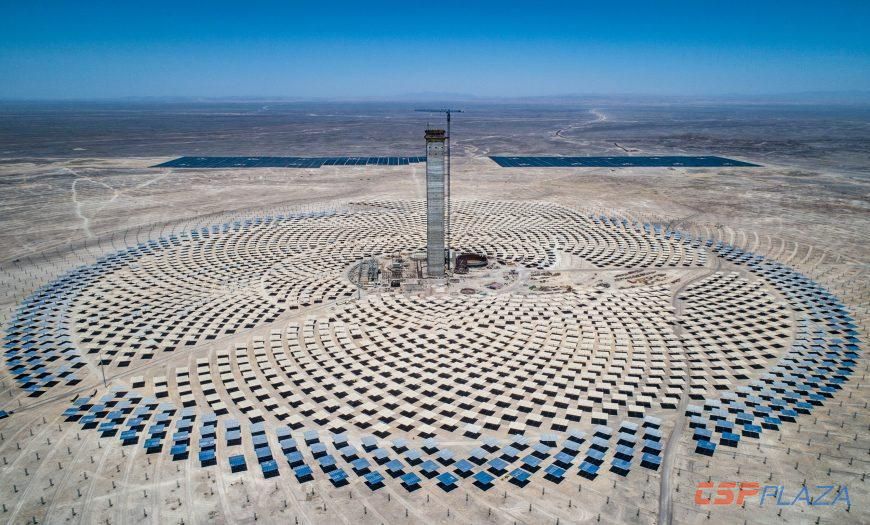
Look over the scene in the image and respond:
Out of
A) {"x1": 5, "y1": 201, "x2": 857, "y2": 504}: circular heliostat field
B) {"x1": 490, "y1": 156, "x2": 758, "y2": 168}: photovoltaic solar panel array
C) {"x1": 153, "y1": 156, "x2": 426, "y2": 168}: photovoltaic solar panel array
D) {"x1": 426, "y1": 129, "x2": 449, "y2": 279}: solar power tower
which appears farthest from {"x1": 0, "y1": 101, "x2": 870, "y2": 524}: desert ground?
{"x1": 490, "y1": 156, "x2": 758, "y2": 168}: photovoltaic solar panel array

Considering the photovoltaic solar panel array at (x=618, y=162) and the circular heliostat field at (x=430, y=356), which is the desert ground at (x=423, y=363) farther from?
the photovoltaic solar panel array at (x=618, y=162)

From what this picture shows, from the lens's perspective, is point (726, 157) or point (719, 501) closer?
point (719, 501)

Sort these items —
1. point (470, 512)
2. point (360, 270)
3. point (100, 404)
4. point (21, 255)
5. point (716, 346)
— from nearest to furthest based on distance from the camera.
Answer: point (470, 512), point (100, 404), point (716, 346), point (360, 270), point (21, 255)

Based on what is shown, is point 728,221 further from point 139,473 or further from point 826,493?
point 139,473

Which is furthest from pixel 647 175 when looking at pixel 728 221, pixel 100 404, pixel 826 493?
pixel 100 404

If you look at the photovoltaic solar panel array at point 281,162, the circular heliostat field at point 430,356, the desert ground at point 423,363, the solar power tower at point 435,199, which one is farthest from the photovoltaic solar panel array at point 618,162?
the solar power tower at point 435,199

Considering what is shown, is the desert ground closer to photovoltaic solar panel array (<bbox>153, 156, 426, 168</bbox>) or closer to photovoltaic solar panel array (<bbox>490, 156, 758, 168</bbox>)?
photovoltaic solar panel array (<bbox>153, 156, 426, 168</bbox>)
